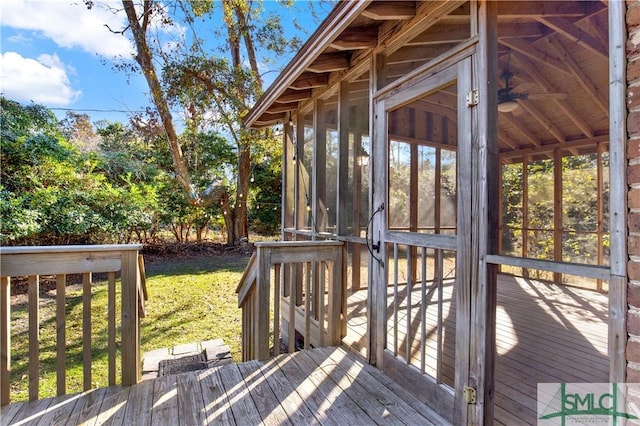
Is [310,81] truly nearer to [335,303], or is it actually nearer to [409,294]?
[335,303]

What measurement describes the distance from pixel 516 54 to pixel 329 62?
1.70m

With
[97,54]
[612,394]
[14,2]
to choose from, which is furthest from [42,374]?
[97,54]

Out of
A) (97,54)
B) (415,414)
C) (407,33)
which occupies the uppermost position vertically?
(97,54)

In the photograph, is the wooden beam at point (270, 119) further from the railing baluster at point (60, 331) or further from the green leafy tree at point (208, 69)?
the green leafy tree at point (208, 69)

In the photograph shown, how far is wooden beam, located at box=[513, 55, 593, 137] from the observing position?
3170 mm

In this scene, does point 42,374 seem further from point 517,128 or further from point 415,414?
point 517,128

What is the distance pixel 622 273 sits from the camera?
113cm

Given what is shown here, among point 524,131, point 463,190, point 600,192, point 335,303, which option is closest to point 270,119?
point 335,303

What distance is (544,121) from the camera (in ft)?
14.5

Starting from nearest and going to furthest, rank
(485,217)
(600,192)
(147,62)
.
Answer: (485,217)
(600,192)
(147,62)

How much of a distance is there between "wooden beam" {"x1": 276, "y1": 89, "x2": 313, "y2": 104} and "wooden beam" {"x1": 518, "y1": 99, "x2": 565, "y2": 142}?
8.84 feet

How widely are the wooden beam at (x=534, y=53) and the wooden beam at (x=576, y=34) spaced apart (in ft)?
0.70

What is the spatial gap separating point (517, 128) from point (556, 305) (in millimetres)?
2308

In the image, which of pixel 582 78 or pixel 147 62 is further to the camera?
pixel 147 62
